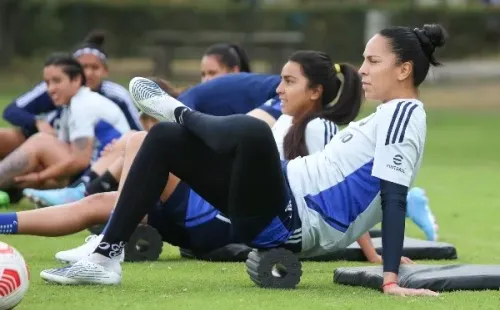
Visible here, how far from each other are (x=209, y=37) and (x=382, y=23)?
15.4ft

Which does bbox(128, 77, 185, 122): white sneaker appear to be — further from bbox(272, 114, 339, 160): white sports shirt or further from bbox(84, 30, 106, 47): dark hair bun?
bbox(84, 30, 106, 47): dark hair bun

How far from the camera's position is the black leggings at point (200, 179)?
5.29 meters

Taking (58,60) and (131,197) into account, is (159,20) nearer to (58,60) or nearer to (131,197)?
(58,60)

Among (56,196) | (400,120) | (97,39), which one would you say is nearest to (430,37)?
(400,120)

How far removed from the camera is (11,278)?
480 cm

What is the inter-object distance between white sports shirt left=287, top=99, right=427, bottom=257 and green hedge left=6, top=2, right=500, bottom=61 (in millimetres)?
23068

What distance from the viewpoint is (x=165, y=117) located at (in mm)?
5480

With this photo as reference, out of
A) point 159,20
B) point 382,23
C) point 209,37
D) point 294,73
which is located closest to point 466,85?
point 382,23

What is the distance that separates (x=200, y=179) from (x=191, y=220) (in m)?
0.79

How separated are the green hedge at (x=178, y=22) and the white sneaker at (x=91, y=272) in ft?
76.4

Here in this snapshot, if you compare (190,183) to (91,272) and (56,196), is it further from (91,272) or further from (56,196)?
(56,196)

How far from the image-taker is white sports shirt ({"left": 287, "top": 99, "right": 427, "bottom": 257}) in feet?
17.7

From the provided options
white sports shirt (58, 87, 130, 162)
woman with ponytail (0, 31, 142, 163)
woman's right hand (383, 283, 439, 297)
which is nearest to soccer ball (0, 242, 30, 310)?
woman's right hand (383, 283, 439, 297)

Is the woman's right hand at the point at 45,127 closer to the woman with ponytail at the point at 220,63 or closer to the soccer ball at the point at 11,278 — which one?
the woman with ponytail at the point at 220,63
